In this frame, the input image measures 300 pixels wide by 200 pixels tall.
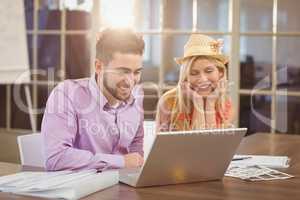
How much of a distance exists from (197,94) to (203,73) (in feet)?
0.25

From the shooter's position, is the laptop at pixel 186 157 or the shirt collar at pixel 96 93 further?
the shirt collar at pixel 96 93

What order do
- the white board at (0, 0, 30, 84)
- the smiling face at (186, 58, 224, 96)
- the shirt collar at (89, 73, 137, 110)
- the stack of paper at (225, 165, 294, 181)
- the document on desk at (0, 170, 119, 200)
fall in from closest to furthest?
the document on desk at (0, 170, 119, 200), the stack of paper at (225, 165, 294, 181), the shirt collar at (89, 73, 137, 110), the smiling face at (186, 58, 224, 96), the white board at (0, 0, 30, 84)

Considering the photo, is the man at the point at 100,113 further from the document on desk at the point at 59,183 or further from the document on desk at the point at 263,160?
the document on desk at the point at 263,160

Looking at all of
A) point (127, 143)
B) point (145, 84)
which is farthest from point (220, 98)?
point (145, 84)

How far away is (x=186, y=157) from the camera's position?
134 cm

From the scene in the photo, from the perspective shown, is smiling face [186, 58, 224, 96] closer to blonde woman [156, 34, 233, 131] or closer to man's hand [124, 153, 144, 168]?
blonde woman [156, 34, 233, 131]

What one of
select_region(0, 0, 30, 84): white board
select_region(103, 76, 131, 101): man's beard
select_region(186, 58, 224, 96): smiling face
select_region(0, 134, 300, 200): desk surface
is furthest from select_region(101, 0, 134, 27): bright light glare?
select_region(0, 134, 300, 200): desk surface

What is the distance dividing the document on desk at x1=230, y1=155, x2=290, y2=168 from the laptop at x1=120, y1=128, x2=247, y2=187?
0.29 m

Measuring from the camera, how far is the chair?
1786 millimetres

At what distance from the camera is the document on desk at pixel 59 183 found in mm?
1226

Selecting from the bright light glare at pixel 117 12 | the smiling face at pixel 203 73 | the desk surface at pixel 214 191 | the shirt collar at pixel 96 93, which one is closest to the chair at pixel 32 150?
the desk surface at pixel 214 191

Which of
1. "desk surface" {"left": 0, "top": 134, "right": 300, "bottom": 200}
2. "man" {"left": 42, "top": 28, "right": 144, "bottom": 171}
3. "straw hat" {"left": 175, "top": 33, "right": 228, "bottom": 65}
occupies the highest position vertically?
"straw hat" {"left": 175, "top": 33, "right": 228, "bottom": 65}

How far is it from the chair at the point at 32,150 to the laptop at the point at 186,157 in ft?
1.57

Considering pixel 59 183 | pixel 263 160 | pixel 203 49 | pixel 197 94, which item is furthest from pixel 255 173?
pixel 59 183
